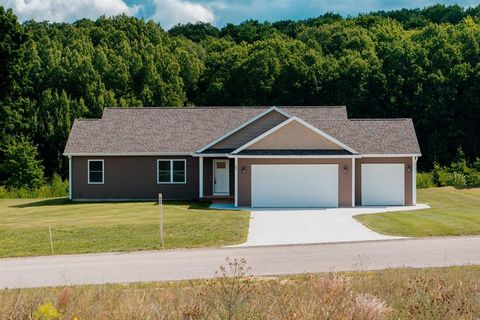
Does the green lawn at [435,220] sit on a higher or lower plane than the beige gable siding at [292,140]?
lower

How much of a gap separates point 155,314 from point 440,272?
6667 mm

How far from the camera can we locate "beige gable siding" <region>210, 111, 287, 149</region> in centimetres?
3328

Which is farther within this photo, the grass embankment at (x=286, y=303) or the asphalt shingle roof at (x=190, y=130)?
the asphalt shingle roof at (x=190, y=130)

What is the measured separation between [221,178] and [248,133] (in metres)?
3.02

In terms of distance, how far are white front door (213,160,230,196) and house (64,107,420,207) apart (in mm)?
55

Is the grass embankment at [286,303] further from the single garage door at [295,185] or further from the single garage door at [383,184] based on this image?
the single garage door at [383,184]

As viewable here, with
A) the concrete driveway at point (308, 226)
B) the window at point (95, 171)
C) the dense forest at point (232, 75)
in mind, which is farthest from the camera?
the dense forest at point (232, 75)

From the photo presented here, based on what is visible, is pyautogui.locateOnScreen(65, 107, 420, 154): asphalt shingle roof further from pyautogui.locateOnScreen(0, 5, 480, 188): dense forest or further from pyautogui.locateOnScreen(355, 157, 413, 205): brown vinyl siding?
pyautogui.locateOnScreen(0, 5, 480, 188): dense forest

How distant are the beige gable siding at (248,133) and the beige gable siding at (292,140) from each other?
216 centimetres

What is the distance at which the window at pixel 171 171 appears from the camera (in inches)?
1362

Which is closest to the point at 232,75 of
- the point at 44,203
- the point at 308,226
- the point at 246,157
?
the point at 44,203

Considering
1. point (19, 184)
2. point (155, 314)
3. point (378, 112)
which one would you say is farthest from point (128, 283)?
point (378, 112)

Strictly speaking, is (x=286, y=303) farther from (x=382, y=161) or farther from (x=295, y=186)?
(x=382, y=161)

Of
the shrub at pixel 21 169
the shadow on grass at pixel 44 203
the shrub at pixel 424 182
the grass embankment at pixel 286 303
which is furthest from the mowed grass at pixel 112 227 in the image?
the shrub at pixel 424 182
